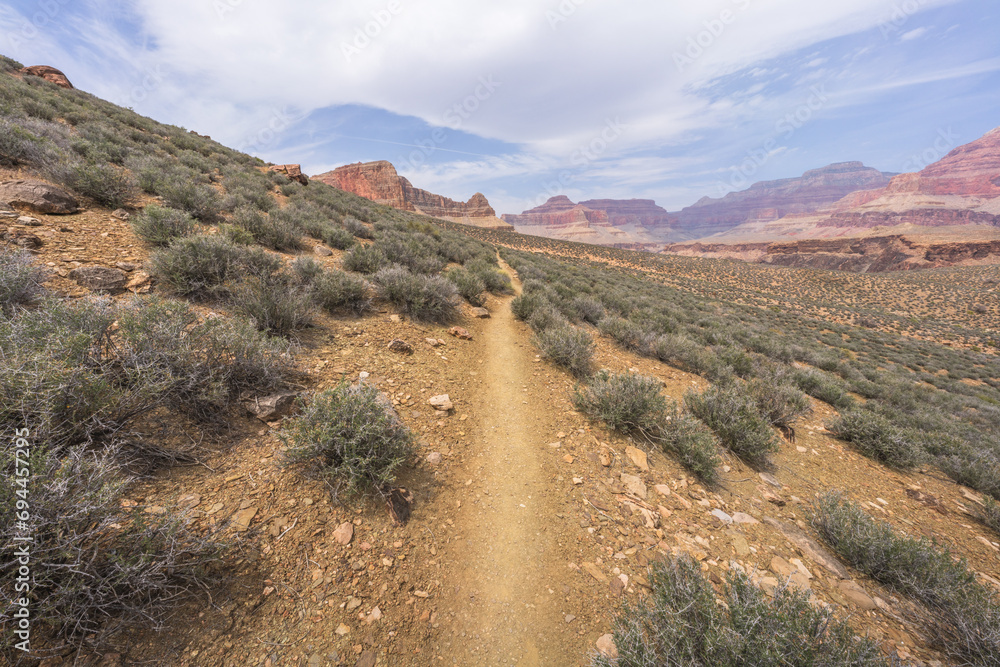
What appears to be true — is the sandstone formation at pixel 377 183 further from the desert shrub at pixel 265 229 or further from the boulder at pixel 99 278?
the boulder at pixel 99 278

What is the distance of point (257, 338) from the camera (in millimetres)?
3650

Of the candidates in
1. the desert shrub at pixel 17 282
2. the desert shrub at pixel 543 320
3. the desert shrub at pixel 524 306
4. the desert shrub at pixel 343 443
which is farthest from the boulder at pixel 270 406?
the desert shrub at pixel 524 306

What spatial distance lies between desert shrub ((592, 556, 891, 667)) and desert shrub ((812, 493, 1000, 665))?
1006 millimetres

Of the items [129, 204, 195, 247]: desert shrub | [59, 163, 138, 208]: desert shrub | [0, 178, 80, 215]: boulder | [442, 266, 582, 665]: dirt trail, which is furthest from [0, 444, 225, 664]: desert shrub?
[59, 163, 138, 208]: desert shrub

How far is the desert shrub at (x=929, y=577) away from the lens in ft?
8.07

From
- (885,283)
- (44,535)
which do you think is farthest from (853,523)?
(885,283)

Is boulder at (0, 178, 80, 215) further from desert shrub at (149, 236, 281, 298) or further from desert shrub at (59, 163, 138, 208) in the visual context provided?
desert shrub at (149, 236, 281, 298)

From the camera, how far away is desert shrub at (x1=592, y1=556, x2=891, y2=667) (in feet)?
6.40

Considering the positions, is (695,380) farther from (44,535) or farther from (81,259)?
(81,259)

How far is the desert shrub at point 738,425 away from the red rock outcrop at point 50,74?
105 ft

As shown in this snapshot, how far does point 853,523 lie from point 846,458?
112 inches

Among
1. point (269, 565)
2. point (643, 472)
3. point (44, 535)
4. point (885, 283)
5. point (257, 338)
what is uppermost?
point (257, 338)

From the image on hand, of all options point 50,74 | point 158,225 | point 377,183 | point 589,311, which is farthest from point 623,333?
point 377,183

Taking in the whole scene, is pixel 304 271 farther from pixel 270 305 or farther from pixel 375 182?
pixel 375 182
